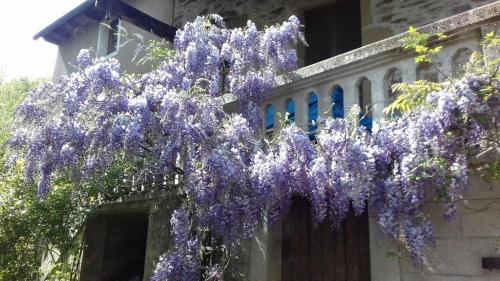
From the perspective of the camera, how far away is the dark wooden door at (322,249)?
389 centimetres

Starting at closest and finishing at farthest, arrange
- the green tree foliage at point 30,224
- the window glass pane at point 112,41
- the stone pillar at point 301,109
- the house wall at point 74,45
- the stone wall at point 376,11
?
the stone pillar at point 301,109
the green tree foliage at point 30,224
the stone wall at point 376,11
the window glass pane at point 112,41
the house wall at point 74,45

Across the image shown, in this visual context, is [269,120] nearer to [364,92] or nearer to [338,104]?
[338,104]

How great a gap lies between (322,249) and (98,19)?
7281 millimetres

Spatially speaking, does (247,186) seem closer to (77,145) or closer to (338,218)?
(338,218)

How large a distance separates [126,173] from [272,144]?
2.26 meters

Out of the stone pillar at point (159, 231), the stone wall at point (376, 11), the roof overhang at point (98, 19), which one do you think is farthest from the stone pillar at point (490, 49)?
the roof overhang at point (98, 19)

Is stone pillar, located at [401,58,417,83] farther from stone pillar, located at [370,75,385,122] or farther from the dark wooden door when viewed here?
the dark wooden door

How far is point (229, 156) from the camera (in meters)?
3.65

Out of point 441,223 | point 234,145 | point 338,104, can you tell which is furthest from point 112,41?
point 441,223

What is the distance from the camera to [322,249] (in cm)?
412

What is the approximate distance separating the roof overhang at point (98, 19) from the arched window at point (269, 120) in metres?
3.31

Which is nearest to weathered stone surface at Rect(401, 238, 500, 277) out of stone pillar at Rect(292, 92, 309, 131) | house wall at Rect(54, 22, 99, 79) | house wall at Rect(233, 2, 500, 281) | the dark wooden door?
house wall at Rect(233, 2, 500, 281)

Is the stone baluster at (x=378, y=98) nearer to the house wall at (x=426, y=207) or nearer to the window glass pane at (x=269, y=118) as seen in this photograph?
the house wall at (x=426, y=207)

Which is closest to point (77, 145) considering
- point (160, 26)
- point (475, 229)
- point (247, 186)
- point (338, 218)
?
point (247, 186)
